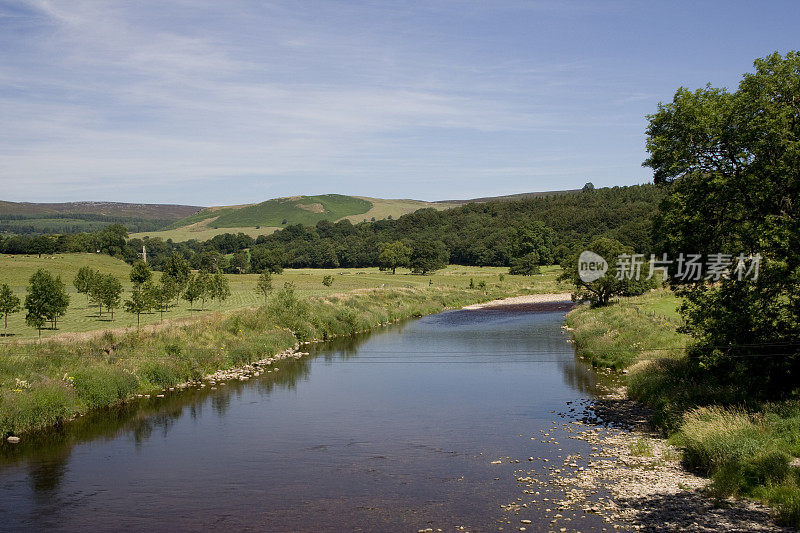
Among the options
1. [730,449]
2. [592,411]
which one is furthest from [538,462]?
[592,411]

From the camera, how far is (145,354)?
32.2 m

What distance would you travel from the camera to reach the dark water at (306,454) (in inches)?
624

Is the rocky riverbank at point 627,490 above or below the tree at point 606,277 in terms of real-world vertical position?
below

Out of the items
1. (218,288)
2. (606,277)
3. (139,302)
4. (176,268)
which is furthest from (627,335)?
(176,268)

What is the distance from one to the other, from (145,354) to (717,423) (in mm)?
27017

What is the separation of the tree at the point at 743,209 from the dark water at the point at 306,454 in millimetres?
6809

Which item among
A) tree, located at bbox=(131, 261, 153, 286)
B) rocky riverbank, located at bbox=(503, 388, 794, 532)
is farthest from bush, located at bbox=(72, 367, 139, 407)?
tree, located at bbox=(131, 261, 153, 286)

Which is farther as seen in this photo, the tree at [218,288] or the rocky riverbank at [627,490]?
the tree at [218,288]

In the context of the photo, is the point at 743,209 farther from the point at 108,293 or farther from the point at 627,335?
the point at 108,293

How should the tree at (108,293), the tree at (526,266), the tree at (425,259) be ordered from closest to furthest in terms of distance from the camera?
1. the tree at (108,293)
2. the tree at (526,266)
3. the tree at (425,259)

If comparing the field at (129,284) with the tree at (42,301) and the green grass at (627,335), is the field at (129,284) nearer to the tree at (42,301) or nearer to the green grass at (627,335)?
the tree at (42,301)

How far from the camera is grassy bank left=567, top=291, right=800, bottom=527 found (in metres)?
15.4

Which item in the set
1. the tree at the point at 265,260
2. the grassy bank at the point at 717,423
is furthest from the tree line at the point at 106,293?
the tree at the point at 265,260

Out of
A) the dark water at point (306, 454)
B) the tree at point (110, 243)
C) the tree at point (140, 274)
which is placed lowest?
the dark water at point (306, 454)
